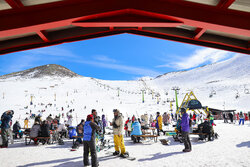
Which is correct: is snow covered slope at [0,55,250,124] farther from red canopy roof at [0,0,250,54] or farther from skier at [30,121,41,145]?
red canopy roof at [0,0,250,54]

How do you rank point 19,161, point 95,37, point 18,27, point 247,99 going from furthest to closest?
point 247,99, point 19,161, point 95,37, point 18,27

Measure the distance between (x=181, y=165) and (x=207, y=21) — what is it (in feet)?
13.8

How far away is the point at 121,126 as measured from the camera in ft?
22.0

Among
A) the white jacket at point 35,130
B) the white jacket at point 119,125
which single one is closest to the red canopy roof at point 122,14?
the white jacket at point 119,125

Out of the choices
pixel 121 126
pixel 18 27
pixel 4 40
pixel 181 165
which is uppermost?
pixel 4 40

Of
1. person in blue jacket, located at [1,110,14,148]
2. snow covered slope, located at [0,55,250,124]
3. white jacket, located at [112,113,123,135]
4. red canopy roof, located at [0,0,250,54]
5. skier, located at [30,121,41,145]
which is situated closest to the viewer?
red canopy roof, located at [0,0,250,54]

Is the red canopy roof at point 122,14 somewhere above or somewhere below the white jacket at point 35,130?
above

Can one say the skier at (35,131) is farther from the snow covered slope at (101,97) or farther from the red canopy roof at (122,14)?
the snow covered slope at (101,97)

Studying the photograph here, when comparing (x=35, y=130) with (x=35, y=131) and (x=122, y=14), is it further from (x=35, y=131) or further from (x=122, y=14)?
(x=122, y=14)

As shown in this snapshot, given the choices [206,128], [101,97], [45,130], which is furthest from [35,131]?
[101,97]

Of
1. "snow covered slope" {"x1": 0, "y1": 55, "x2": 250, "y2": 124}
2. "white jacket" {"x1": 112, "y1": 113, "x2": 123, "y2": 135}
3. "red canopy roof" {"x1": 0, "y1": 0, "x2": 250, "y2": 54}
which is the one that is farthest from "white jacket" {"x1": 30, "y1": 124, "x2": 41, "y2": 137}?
"snow covered slope" {"x1": 0, "y1": 55, "x2": 250, "y2": 124}

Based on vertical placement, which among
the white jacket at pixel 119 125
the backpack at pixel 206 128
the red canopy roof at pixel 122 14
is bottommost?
the backpack at pixel 206 128

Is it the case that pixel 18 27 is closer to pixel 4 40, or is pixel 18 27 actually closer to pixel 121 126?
pixel 4 40

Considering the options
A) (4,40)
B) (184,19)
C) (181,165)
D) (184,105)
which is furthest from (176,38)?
(184,105)
